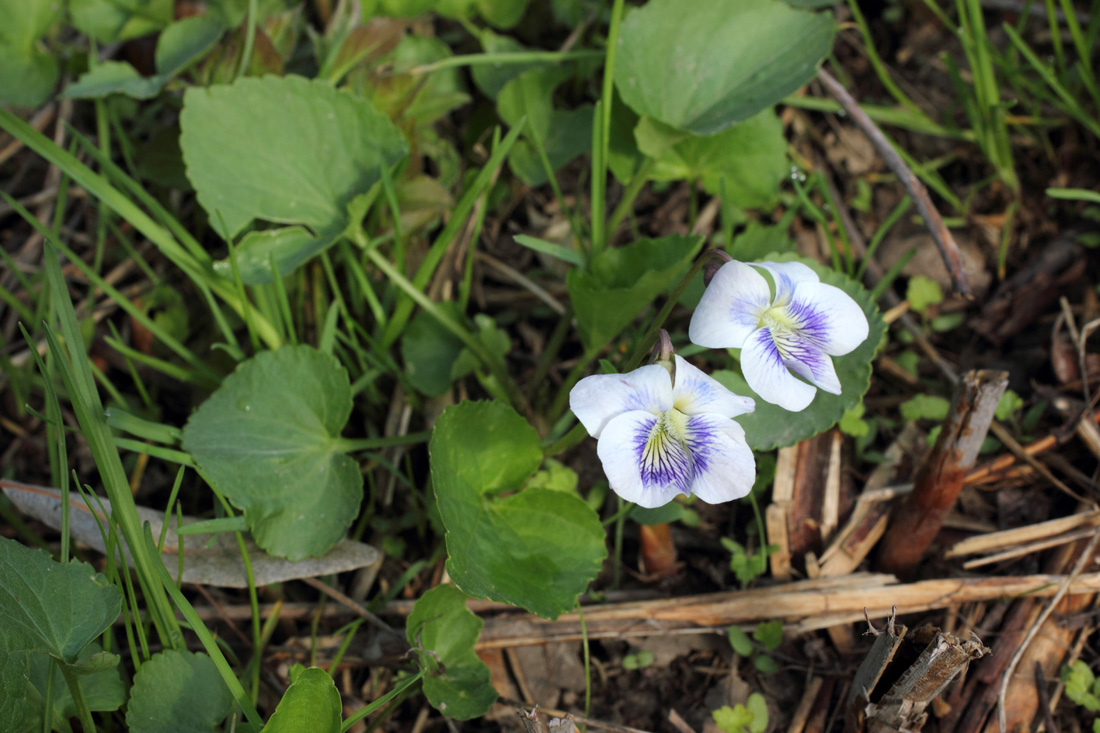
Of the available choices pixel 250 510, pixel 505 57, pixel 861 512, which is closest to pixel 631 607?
pixel 861 512

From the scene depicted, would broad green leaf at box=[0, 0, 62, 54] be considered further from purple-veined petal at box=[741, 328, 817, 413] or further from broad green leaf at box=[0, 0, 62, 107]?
purple-veined petal at box=[741, 328, 817, 413]

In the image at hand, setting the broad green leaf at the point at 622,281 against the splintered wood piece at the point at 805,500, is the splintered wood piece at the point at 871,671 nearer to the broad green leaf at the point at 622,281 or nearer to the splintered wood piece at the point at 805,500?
the splintered wood piece at the point at 805,500

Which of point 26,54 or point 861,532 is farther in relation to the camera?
Answer: point 26,54

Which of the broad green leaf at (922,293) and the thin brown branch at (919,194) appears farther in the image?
the broad green leaf at (922,293)

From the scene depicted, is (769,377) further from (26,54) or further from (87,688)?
(26,54)

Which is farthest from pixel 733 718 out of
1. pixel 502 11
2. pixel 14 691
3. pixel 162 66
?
pixel 162 66

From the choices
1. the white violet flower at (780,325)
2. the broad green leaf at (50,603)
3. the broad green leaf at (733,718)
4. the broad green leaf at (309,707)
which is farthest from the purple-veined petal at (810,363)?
the broad green leaf at (50,603)

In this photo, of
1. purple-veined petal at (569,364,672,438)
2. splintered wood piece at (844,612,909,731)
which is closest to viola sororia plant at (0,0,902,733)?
purple-veined petal at (569,364,672,438)
